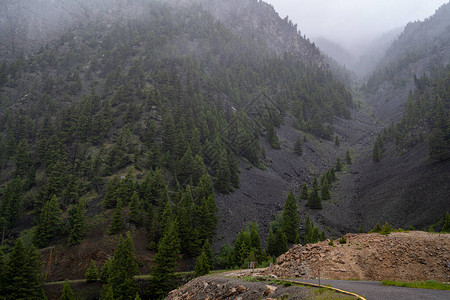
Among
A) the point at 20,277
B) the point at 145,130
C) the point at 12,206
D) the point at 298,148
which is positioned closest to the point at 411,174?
the point at 298,148

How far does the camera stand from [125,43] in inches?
5261

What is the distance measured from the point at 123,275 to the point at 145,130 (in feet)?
155

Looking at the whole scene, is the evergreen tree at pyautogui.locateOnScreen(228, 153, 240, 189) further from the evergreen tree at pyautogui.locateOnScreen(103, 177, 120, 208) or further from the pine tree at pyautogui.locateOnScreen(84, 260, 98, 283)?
the pine tree at pyautogui.locateOnScreen(84, 260, 98, 283)

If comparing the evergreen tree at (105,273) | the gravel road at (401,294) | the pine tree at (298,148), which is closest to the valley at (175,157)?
the evergreen tree at (105,273)

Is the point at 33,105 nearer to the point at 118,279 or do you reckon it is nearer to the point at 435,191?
the point at 118,279

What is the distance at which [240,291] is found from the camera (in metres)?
14.2

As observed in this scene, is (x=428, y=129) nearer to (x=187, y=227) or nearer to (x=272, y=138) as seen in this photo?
(x=272, y=138)

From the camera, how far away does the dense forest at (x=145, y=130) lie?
46219 mm

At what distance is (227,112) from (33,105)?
72927 millimetres

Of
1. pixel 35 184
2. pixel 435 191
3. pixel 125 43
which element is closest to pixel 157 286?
pixel 35 184

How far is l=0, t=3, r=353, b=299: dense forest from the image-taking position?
46.2 meters

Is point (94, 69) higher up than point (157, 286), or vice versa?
point (94, 69)

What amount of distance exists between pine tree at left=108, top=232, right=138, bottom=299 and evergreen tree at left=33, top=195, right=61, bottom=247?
1883 centimetres

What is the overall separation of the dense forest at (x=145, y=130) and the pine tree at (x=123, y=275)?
0.15 metres
